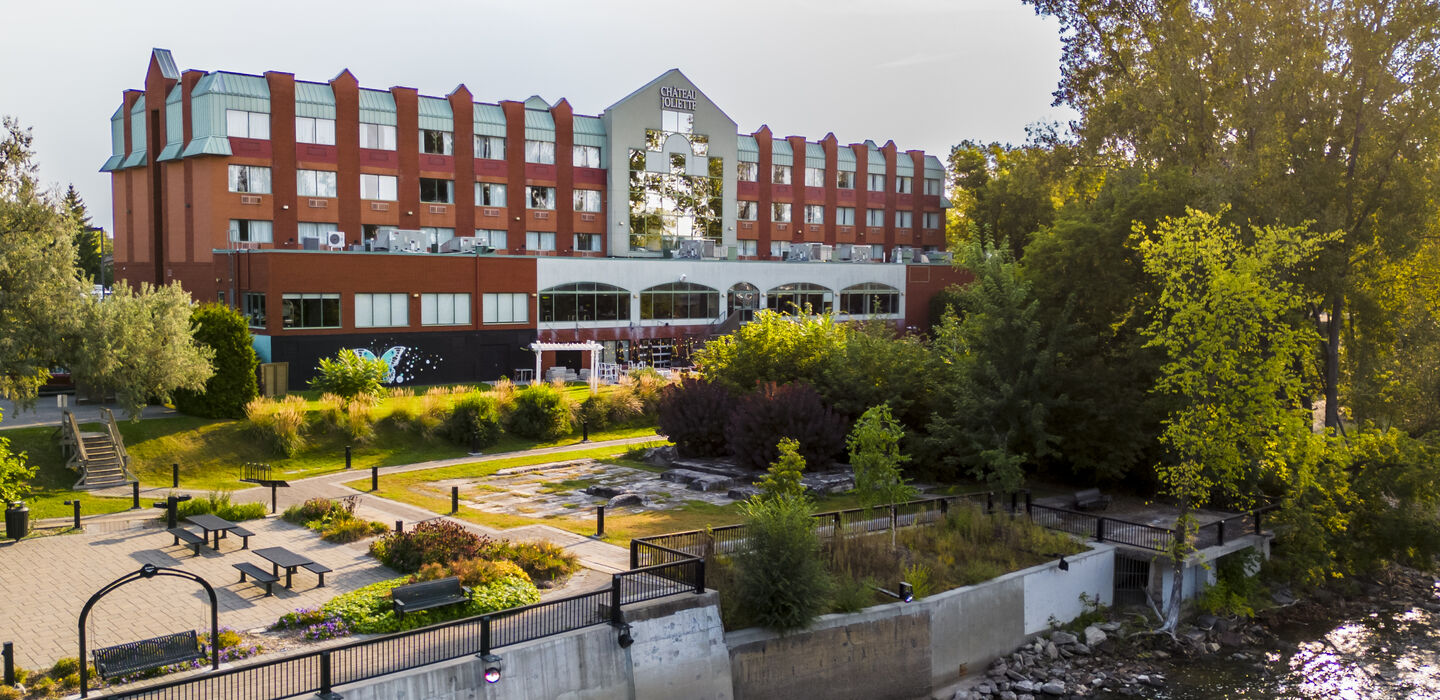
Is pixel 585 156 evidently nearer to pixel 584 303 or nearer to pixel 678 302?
pixel 678 302

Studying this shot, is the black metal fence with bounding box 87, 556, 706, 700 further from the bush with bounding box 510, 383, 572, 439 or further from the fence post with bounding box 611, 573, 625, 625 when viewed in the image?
the bush with bounding box 510, 383, 572, 439

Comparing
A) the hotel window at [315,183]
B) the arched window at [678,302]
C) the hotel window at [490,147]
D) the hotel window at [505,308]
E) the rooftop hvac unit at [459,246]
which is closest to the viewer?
the hotel window at [505,308]

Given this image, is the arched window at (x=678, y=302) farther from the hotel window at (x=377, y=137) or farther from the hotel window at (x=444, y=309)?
the hotel window at (x=377, y=137)

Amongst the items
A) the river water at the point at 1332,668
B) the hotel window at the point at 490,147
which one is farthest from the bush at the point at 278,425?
the hotel window at the point at 490,147

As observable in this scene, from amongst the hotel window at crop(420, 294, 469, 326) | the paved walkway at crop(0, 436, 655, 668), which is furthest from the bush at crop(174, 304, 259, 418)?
the hotel window at crop(420, 294, 469, 326)

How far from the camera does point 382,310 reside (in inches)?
1770

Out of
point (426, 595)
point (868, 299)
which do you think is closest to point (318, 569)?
point (426, 595)

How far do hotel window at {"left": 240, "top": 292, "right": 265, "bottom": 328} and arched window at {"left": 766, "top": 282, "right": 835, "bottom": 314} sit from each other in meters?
28.5

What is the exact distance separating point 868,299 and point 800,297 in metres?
5.64

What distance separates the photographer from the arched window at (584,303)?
51.3 m

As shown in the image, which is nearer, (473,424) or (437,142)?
(473,424)

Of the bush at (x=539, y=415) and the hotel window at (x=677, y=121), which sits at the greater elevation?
the hotel window at (x=677, y=121)

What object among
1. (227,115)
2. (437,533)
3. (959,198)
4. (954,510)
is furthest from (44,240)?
(959,198)

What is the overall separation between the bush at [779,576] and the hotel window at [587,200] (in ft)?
153
